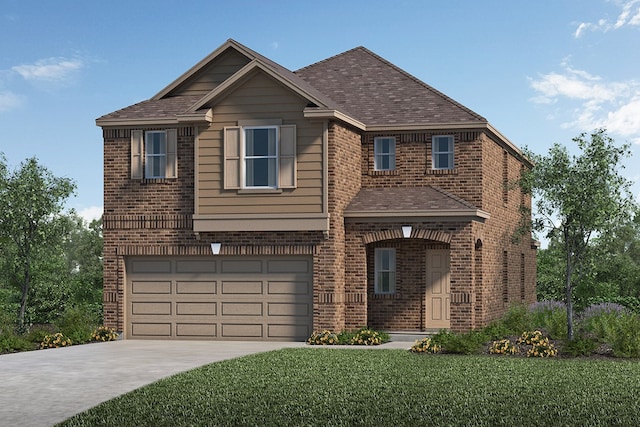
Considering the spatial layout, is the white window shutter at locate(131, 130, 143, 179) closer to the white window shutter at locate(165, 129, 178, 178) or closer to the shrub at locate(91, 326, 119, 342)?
the white window shutter at locate(165, 129, 178, 178)

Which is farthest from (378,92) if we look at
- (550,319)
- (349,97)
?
(550,319)

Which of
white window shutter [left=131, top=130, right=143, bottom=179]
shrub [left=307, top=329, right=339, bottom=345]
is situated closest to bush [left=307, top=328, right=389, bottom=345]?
shrub [left=307, top=329, right=339, bottom=345]

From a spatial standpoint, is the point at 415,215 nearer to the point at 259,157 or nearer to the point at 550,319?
the point at 259,157

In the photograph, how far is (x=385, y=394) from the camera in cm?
1466

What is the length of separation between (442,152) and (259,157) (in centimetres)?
573

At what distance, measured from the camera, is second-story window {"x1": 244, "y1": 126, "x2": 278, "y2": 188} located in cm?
2503

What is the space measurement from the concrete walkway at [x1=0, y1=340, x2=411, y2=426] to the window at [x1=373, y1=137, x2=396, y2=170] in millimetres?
5747

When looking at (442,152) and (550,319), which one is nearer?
(550,319)

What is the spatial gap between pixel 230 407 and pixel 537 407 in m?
4.48

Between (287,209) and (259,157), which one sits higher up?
(259,157)

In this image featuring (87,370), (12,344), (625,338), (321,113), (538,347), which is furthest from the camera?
(321,113)

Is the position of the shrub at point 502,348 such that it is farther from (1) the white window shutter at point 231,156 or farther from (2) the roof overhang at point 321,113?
(1) the white window shutter at point 231,156

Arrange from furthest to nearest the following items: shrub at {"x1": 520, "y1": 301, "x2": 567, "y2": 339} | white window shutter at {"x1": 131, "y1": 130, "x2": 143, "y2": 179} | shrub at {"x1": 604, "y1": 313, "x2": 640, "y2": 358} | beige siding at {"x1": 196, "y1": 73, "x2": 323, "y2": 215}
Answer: white window shutter at {"x1": 131, "y1": 130, "x2": 143, "y2": 179} < beige siding at {"x1": 196, "y1": 73, "x2": 323, "y2": 215} < shrub at {"x1": 520, "y1": 301, "x2": 567, "y2": 339} < shrub at {"x1": 604, "y1": 313, "x2": 640, "y2": 358}

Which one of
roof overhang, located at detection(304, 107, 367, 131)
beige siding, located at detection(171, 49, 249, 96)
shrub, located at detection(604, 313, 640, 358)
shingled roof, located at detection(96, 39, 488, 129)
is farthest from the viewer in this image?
beige siding, located at detection(171, 49, 249, 96)
